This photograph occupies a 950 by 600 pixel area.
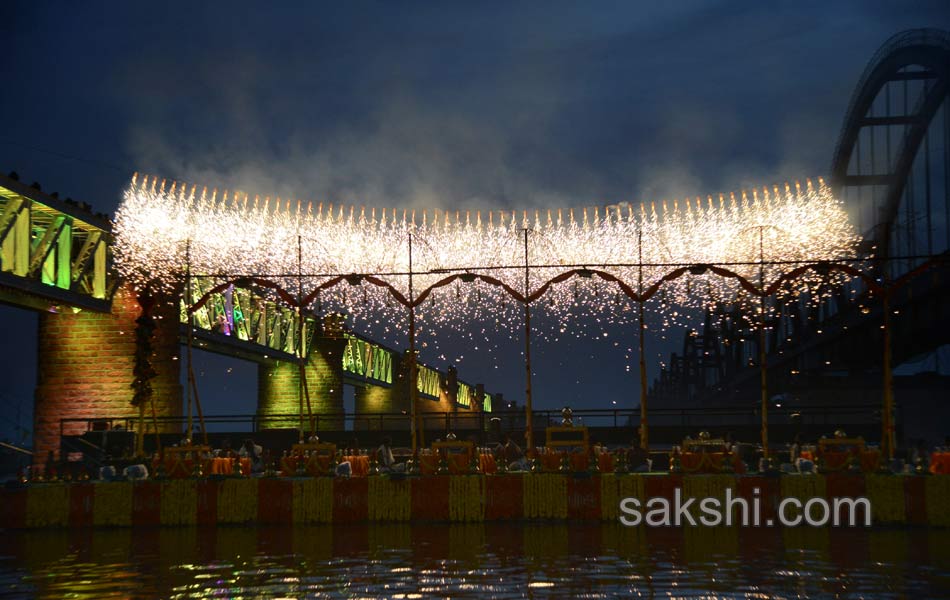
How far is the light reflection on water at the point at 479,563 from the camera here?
11.9m

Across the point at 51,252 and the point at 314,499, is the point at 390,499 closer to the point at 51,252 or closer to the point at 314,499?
the point at 314,499

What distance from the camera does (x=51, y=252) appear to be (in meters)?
29.5

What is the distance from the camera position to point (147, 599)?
449 inches

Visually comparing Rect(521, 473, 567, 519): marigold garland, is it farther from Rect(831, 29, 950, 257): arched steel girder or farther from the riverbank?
Rect(831, 29, 950, 257): arched steel girder

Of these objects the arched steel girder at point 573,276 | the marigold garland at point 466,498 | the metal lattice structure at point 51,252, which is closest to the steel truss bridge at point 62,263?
the metal lattice structure at point 51,252

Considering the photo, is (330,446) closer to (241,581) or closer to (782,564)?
(241,581)

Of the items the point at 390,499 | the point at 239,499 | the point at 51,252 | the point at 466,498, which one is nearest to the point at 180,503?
the point at 239,499

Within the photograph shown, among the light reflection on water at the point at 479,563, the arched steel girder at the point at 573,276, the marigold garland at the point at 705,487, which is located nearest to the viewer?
the light reflection on water at the point at 479,563

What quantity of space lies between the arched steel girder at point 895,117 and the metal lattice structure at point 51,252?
37.5m

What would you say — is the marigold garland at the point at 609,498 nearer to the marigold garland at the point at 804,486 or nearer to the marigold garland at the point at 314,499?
the marigold garland at the point at 804,486

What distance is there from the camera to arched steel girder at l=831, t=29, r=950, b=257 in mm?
52594

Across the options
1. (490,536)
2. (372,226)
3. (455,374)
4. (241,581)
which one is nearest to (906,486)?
(490,536)

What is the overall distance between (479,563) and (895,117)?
59.4m

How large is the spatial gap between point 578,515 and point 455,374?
7443 centimetres
